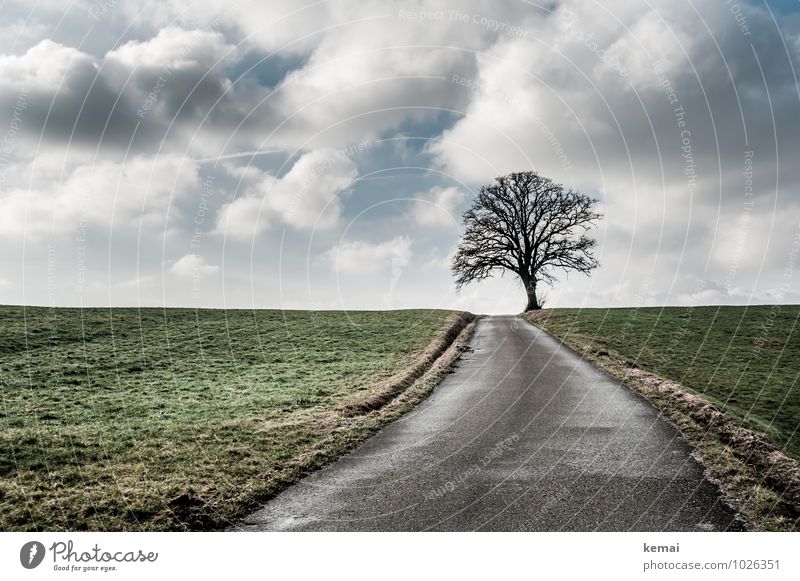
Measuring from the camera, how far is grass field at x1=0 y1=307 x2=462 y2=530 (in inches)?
279

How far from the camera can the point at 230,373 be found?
19.9m

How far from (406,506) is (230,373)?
49.8ft

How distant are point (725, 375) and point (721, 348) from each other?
22.8ft

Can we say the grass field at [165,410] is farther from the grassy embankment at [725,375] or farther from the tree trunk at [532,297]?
the tree trunk at [532,297]

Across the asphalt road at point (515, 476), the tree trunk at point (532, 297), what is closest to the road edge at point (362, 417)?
the asphalt road at point (515, 476)

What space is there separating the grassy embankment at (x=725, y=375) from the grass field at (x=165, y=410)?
276 inches

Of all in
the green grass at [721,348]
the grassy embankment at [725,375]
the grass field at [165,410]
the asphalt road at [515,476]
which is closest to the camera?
the asphalt road at [515,476]

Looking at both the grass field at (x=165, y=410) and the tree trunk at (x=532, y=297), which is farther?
the tree trunk at (x=532, y=297)

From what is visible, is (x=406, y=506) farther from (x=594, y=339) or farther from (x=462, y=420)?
(x=594, y=339)

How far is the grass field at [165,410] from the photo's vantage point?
23.3 feet

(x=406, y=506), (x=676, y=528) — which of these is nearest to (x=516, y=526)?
(x=406, y=506)

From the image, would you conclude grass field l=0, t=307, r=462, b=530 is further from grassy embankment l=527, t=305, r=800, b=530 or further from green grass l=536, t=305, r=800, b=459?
green grass l=536, t=305, r=800, b=459

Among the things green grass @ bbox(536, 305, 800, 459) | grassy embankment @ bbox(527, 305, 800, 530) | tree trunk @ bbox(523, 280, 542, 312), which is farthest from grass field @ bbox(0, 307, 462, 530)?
tree trunk @ bbox(523, 280, 542, 312)

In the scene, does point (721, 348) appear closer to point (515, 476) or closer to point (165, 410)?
point (515, 476)
